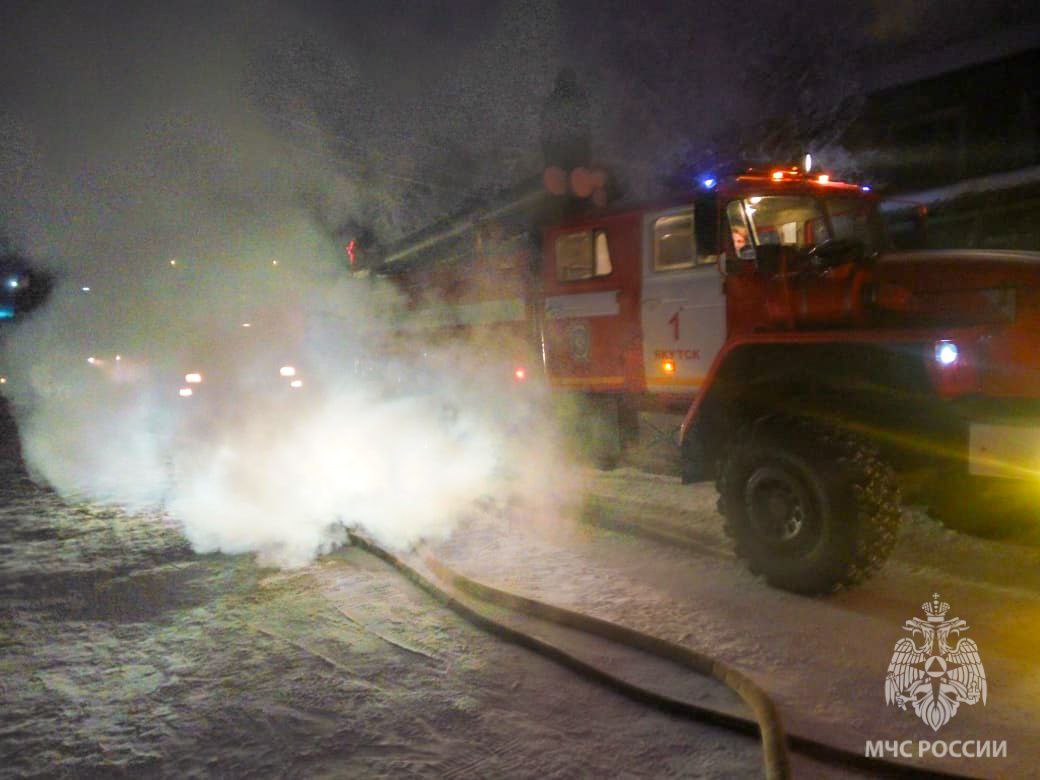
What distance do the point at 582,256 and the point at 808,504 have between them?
11.2 ft

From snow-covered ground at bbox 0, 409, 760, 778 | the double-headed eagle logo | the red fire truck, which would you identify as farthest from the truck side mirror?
snow-covered ground at bbox 0, 409, 760, 778

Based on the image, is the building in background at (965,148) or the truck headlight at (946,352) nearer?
the truck headlight at (946,352)

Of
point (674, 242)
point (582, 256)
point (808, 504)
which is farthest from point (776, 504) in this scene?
point (582, 256)

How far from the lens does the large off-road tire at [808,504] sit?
4758 millimetres

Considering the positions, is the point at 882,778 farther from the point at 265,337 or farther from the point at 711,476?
the point at 265,337

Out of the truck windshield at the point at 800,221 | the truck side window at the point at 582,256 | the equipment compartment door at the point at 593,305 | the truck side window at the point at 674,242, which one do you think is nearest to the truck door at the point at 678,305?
the truck side window at the point at 674,242

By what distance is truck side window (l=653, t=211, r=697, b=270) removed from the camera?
6.40m

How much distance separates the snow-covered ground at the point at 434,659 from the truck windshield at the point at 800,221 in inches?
90.3

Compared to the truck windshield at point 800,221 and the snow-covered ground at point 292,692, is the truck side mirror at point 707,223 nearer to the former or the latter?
the truck windshield at point 800,221

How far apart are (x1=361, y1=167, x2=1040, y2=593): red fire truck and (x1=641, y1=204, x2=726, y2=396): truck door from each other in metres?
0.01

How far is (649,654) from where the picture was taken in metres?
4.08

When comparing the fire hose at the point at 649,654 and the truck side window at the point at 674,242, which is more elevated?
the truck side window at the point at 674,242

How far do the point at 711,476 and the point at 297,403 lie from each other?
999 cm

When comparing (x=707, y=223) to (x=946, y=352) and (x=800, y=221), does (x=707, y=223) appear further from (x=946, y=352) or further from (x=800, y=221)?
(x=946, y=352)
